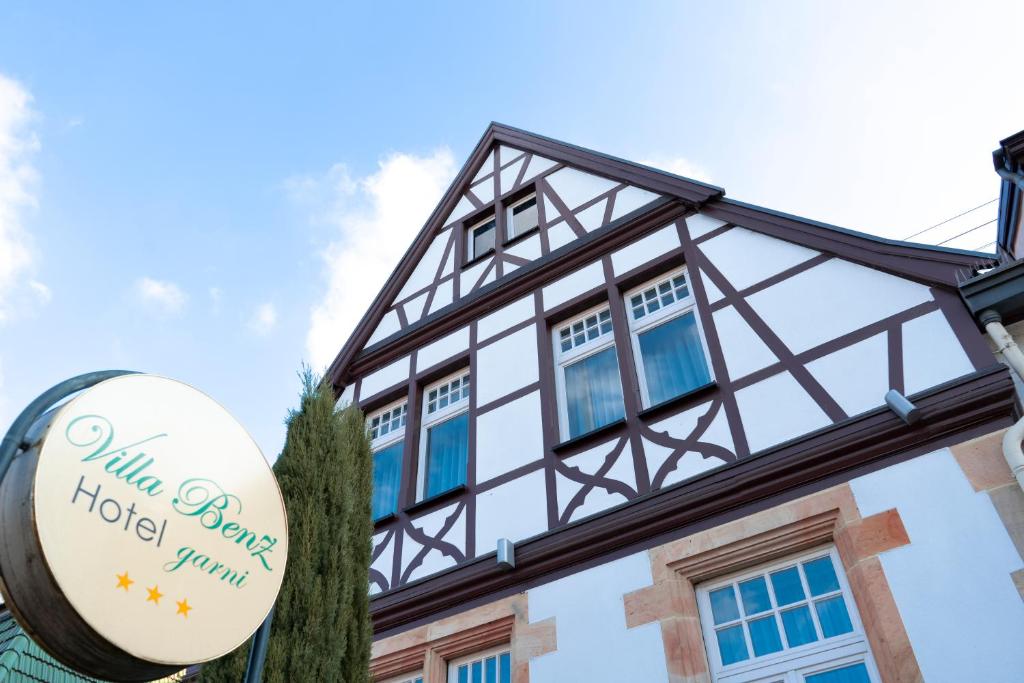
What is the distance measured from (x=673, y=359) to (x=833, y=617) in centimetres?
263

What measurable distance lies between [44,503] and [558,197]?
7864 mm

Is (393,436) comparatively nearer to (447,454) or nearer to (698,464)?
(447,454)

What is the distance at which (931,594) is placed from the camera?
4836 millimetres

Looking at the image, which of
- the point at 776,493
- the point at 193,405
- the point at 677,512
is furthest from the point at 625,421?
the point at 193,405

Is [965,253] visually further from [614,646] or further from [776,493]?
[614,646]

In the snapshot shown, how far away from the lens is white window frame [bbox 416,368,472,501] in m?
8.36

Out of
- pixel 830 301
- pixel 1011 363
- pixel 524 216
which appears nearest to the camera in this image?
pixel 1011 363

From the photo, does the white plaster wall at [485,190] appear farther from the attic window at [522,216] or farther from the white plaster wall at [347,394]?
the white plaster wall at [347,394]

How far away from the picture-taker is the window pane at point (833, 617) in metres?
5.23

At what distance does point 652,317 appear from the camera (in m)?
7.82

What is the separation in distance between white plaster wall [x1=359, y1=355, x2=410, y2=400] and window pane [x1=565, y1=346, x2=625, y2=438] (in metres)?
2.27

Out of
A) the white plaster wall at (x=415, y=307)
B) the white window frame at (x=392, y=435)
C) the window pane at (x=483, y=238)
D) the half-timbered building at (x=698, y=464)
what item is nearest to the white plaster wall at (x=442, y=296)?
the white plaster wall at (x=415, y=307)

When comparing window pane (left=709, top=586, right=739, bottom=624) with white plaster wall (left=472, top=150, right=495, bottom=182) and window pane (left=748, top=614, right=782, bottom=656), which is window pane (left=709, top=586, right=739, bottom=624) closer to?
window pane (left=748, top=614, right=782, bottom=656)

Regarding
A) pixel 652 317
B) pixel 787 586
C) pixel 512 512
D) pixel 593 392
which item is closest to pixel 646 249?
pixel 652 317
